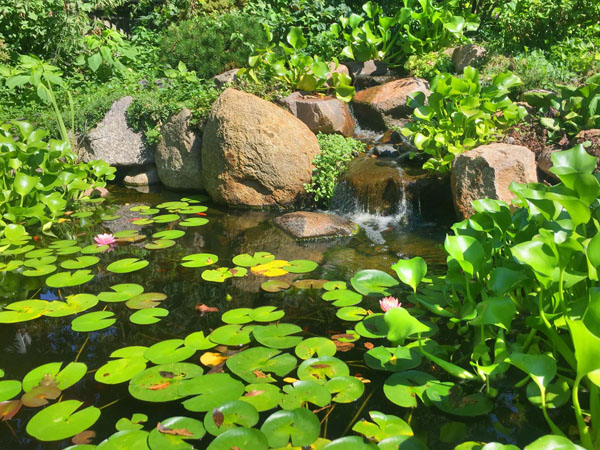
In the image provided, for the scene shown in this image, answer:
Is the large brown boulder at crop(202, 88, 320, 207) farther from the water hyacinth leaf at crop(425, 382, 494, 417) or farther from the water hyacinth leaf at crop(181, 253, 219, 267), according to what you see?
the water hyacinth leaf at crop(425, 382, 494, 417)

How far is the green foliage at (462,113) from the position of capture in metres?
4.80

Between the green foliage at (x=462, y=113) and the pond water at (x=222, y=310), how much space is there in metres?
0.79

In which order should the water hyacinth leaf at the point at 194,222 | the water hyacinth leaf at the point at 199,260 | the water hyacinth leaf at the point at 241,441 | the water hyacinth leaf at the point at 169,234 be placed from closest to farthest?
the water hyacinth leaf at the point at 241,441
the water hyacinth leaf at the point at 199,260
the water hyacinth leaf at the point at 169,234
the water hyacinth leaf at the point at 194,222

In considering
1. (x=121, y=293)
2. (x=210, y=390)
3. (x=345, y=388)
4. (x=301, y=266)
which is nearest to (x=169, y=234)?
(x=121, y=293)

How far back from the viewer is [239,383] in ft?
7.45

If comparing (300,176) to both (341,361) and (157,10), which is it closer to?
(341,361)

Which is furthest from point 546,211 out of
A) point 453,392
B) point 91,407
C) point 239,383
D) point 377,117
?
point 377,117

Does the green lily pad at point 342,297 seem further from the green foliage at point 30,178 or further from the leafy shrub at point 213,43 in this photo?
the leafy shrub at point 213,43

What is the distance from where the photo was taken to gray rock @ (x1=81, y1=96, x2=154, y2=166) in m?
6.66

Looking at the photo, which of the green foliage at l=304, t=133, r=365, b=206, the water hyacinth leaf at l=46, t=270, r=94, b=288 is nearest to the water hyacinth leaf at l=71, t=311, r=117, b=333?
the water hyacinth leaf at l=46, t=270, r=94, b=288

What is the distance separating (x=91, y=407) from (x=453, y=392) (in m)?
1.60

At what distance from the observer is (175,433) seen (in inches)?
77.0

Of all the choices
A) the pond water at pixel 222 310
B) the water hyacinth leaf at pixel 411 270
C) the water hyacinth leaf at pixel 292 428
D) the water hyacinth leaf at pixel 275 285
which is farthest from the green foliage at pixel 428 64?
the water hyacinth leaf at pixel 292 428

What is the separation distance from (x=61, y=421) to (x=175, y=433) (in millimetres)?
515
